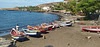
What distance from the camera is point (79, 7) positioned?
45812 millimetres

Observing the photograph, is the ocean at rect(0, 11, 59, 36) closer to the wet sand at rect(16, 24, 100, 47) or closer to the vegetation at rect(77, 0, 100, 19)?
the wet sand at rect(16, 24, 100, 47)

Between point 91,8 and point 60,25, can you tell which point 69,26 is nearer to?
point 60,25

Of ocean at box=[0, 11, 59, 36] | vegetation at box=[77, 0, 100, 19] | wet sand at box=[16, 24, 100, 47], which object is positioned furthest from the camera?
vegetation at box=[77, 0, 100, 19]

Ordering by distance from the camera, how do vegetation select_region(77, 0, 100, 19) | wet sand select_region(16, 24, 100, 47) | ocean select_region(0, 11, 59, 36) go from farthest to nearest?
vegetation select_region(77, 0, 100, 19) → ocean select_region(0, 11, 59, 36) → wet sand select_region(16, 24, 100, 47)

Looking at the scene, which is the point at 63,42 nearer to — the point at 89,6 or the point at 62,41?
the point at 62,41

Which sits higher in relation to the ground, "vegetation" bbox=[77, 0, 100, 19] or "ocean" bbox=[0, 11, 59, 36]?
"vegetation" bbox=[77, 0, 100, 19]

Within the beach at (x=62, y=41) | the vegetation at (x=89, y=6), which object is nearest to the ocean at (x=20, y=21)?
the beach at (x=62, y=41)

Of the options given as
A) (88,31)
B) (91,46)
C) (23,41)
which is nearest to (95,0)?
(88,31)

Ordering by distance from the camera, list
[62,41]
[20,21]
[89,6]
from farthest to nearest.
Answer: [20,21] → [89,6] → [62,41]

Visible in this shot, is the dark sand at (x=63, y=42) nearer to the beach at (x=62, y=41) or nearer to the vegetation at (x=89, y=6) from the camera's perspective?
the beach at (x=62, y=41)

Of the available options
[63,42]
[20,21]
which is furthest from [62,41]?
[20,21]

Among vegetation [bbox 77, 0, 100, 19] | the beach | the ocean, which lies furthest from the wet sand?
vegetation [bbox 77, 0, 100, 19]

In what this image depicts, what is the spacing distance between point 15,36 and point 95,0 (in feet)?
118

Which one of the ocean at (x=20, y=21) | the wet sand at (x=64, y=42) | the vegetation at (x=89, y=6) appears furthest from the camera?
the vegetation at (x=89, y=6)
